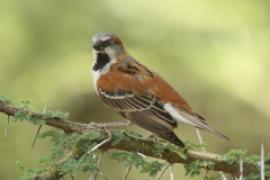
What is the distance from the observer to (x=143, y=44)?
322 inches

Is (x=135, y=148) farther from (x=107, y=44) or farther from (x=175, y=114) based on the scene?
(x=107, y=44)

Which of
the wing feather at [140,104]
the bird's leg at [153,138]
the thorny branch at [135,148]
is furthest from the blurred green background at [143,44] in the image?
the thorny branch at [135,148]

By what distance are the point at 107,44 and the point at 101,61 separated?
16cm

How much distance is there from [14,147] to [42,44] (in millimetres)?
1262

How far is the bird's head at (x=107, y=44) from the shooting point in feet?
17.6

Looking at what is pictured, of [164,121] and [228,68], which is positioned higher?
[228,68]

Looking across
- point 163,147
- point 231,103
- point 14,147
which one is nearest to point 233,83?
point 231,103

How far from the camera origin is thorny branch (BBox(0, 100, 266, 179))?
3.28 m

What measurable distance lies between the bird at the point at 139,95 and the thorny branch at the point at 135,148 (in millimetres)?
798

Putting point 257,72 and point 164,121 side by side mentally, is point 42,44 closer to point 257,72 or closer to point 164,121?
point 257,72

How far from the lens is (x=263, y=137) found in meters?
9.59

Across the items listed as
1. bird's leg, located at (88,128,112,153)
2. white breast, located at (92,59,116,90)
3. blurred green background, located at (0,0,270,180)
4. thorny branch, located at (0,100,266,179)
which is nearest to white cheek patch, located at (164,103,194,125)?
white breast, located at (92,59,116,90)

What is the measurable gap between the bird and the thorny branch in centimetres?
80

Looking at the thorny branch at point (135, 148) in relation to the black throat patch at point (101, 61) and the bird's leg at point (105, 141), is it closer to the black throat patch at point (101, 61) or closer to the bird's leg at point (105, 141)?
the bird's leg at point (105, 141)
